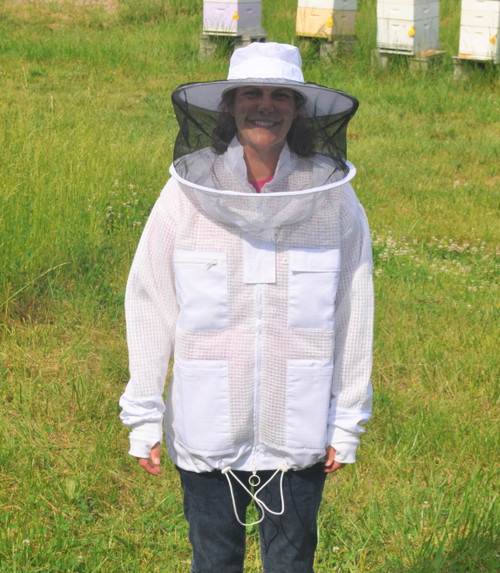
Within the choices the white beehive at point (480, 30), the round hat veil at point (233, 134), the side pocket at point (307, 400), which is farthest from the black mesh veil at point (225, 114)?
the white beehive at point (480, 30)

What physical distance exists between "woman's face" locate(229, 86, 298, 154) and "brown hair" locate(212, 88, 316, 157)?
4 cm

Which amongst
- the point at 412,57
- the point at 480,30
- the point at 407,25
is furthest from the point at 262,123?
the point at 412,57

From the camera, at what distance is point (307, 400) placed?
1.89 metres

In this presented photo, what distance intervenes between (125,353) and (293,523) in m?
2.03

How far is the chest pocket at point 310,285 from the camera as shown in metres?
1.86

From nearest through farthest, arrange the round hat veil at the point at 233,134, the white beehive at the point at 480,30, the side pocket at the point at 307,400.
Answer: the round hat veil at the point at 233,134 < the side pocket at the point at 307,400 < the white beehive at the point at 480,30

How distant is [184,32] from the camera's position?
10.9m

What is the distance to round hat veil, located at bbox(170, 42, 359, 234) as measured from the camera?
1.78 metres

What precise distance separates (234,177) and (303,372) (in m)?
0.49

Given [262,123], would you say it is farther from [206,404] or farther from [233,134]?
[206,404]

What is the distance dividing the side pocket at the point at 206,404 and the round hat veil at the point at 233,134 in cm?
34

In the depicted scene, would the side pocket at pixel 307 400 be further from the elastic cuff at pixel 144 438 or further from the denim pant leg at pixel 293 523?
the elastic cuff at pixel 144 438

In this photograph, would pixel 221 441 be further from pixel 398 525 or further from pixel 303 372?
pixel 398 525

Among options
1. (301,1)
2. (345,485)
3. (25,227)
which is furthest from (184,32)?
(345,485)
